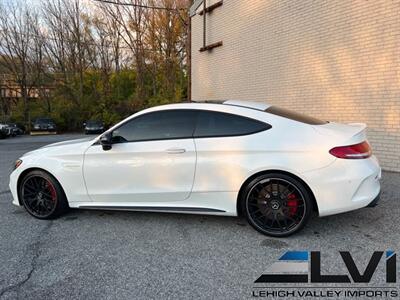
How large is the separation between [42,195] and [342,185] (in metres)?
3.70

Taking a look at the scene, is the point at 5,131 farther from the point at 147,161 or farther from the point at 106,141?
the point at 147,161

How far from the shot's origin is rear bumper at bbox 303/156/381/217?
133 inches

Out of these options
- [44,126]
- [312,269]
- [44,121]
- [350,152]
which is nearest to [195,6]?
[350,152]

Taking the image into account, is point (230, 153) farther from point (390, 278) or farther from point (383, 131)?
point (383, 131)

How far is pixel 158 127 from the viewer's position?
13.3ft

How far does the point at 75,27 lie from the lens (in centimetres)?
3109

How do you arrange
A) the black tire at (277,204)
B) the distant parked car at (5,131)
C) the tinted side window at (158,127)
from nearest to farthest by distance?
the black tire at (277,204)
the tinted side window at (158,127)
the distant parked car at (5,131)

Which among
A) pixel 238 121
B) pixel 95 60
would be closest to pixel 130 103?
pixel 95 60

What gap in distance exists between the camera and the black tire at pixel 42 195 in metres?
4.32

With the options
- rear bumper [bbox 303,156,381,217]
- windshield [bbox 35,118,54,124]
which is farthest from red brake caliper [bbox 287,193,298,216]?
windshield [bbox 35,118,54,124]

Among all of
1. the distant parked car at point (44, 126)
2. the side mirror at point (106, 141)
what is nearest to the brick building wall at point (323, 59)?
the side mirror at point (106, 141)

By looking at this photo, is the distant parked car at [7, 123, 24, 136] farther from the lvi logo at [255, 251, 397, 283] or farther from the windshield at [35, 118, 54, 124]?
the lvi logo at [255, 251, 397, 283]

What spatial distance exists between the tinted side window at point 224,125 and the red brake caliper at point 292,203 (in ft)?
2.63

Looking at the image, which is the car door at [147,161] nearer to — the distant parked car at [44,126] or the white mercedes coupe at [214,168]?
the white mercedes coupe at [214,168]
